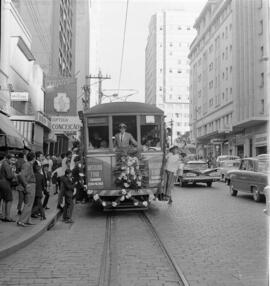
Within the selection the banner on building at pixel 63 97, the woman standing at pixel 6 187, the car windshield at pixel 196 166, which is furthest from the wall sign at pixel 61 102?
the woman standing at pixel 6 187

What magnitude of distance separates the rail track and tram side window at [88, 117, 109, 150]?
212cm

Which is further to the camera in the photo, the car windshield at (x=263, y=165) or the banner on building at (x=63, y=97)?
the banner on building at (x=63, y=97)

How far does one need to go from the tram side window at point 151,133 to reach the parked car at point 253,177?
13.0 ft

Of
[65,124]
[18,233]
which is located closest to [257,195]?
[65,124]

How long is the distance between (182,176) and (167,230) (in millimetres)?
13506

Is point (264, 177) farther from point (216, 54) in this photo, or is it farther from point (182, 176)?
point (216, 54)

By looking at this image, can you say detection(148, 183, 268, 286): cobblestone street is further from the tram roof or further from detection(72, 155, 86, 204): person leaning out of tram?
the tram roof

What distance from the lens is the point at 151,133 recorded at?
504 inches

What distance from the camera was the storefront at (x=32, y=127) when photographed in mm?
24294

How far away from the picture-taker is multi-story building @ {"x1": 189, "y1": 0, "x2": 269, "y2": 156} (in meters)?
43.2

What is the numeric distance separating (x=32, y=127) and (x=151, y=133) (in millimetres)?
15224

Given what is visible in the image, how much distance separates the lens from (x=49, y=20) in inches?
1719

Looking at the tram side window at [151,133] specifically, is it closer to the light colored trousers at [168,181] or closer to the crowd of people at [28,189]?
the light colored trousers at [168,181]

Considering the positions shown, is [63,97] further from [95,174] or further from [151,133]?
[95,174]
